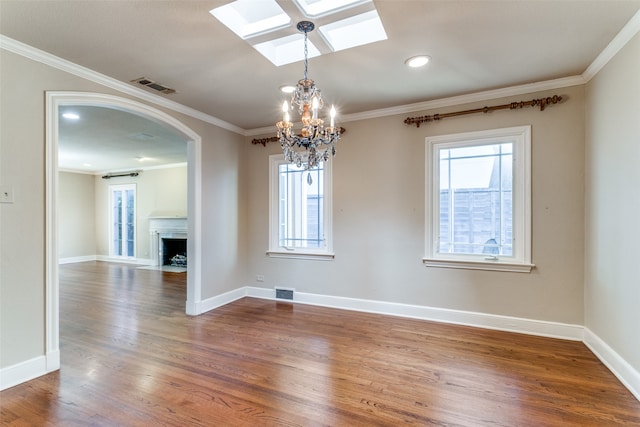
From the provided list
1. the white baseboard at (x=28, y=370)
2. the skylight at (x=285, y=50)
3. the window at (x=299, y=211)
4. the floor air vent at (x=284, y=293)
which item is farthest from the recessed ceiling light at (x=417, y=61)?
the white baseboard at (x=28, y=370)

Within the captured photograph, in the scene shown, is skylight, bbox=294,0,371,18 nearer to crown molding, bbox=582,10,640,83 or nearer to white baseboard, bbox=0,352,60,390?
crown molding, bbox=582,10,640,83

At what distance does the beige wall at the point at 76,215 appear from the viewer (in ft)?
28.0

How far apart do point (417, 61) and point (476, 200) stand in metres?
1.72

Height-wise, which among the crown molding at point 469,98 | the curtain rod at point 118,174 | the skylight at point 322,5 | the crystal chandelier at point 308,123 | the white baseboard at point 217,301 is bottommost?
the white baseboard at point 217,301

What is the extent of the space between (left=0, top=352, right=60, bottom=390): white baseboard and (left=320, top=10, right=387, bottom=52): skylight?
339 centimetres

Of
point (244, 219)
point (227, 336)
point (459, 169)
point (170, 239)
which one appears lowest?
point (227, 336)

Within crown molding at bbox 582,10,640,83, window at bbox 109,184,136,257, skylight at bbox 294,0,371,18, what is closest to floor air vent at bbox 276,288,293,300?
skylight at bbox 294,0,371,18

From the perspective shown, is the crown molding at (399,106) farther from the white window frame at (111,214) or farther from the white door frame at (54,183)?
the white window frame at (111,214)

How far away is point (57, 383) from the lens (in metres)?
2.35

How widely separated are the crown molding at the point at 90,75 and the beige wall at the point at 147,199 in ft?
14.5

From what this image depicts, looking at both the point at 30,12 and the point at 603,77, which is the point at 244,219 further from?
the point at 603,77

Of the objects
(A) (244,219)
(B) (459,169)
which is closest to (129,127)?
(A) (244,219)

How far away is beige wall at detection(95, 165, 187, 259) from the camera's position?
317 inches

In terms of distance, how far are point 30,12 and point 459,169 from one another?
12.9 feet
